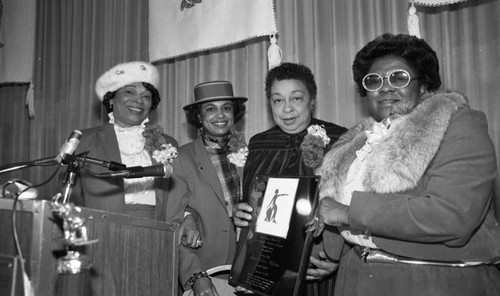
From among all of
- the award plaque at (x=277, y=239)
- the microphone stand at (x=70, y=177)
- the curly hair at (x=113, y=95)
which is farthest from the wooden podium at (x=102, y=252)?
the curly hair at (x=113, y=95)

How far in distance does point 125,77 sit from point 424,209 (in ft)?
7.89

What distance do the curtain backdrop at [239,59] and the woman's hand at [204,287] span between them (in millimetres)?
1615

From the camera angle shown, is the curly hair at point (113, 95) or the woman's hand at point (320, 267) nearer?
the woman's hand at point (320, 267)

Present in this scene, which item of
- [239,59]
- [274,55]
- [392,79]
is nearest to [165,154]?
[274,55]

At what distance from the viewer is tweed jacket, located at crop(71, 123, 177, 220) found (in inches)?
117

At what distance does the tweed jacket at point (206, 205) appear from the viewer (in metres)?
2.80

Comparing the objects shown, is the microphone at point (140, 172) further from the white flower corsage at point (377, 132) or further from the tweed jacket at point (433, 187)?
the white flower corsage at point (377, 132)

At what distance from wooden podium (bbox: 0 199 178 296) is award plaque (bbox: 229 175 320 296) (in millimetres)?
505

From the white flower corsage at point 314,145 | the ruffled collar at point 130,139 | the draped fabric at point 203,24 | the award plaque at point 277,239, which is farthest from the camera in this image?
the draped fabric at point 203,24

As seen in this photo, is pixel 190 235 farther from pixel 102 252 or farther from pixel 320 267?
pixel 102 252

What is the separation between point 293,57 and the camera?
12.1ft

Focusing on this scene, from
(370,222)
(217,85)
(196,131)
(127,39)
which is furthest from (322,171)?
(127,39)

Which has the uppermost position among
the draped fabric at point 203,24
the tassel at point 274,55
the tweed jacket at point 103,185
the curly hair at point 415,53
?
the draped fabric at point 203,24

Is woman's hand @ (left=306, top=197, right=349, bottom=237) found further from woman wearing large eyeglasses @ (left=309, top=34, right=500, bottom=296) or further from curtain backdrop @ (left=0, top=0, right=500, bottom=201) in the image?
curtain backdrop @ (left=0, top=0, right=500, bottom=201)
